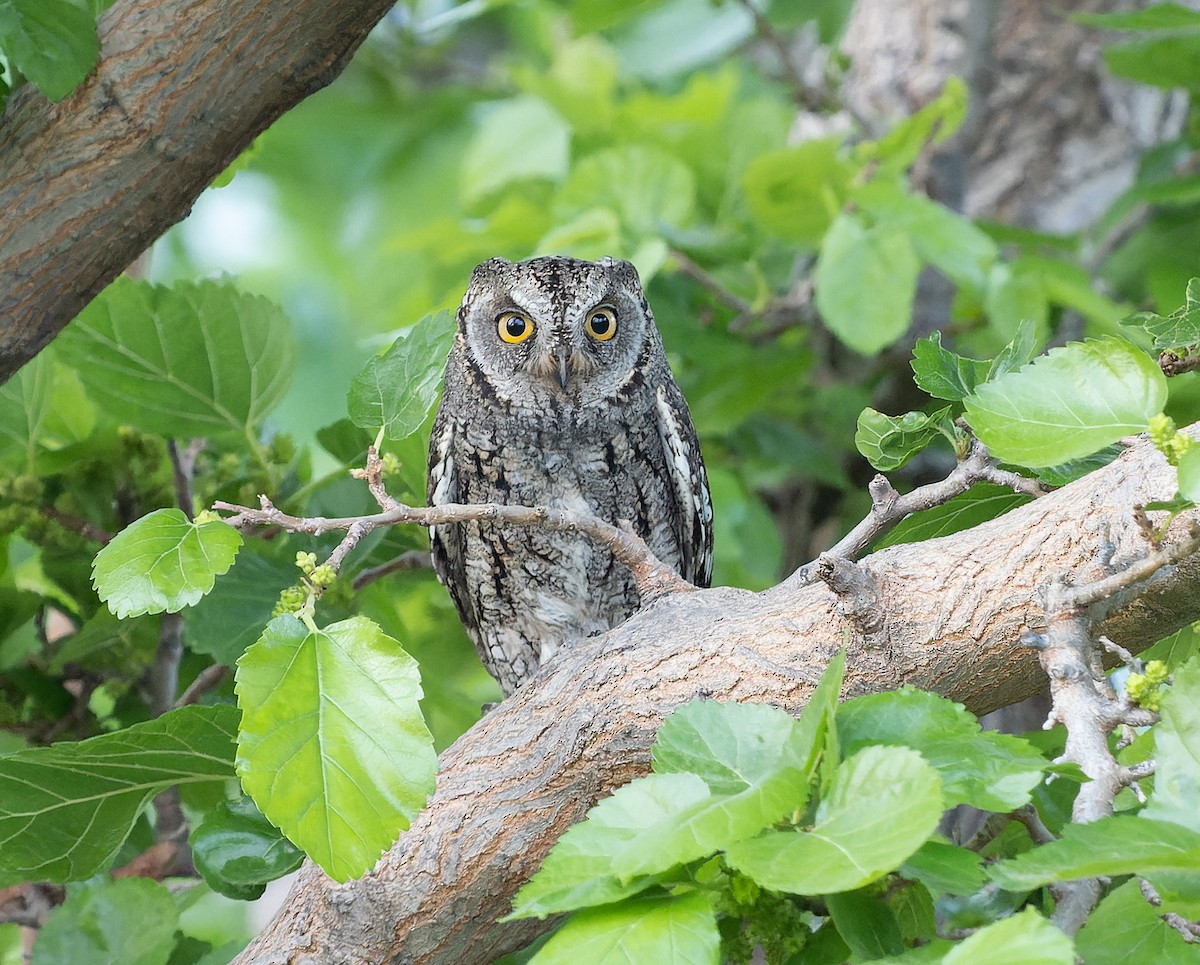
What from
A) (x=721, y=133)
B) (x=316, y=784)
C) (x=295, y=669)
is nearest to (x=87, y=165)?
(x=295, y=669)

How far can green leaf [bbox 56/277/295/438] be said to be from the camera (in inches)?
76.7

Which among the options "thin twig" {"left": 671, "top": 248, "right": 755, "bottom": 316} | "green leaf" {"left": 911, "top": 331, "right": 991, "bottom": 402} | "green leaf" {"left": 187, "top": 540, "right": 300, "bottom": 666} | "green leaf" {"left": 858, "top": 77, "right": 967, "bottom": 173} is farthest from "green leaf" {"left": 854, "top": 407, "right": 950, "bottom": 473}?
"thin twig" {"left": 671, "top": 248, "right": 755, "bottom": 316}

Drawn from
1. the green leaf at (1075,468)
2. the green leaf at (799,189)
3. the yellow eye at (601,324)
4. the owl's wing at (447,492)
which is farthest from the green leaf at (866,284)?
the green leaf at (1075,468)

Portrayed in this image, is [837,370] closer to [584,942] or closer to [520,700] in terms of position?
[520,700]

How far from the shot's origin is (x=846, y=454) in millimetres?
3389

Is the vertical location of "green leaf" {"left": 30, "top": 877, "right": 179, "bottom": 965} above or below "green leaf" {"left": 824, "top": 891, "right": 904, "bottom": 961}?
below

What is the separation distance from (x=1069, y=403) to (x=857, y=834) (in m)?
0.46

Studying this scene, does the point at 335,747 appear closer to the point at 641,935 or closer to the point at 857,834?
the point at 641,935

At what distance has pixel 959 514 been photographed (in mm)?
1509

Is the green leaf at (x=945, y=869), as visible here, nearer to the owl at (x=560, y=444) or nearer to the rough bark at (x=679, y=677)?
the rough bark at (x=679, y=677)

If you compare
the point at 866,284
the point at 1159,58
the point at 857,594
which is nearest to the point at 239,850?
the point at 857,594

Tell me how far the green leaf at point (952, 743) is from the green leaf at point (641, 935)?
0.67 feet

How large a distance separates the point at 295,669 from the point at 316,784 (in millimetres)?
108

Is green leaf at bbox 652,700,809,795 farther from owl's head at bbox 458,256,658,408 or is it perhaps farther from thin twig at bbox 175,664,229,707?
owl's head at bbox 458,256,658,408
